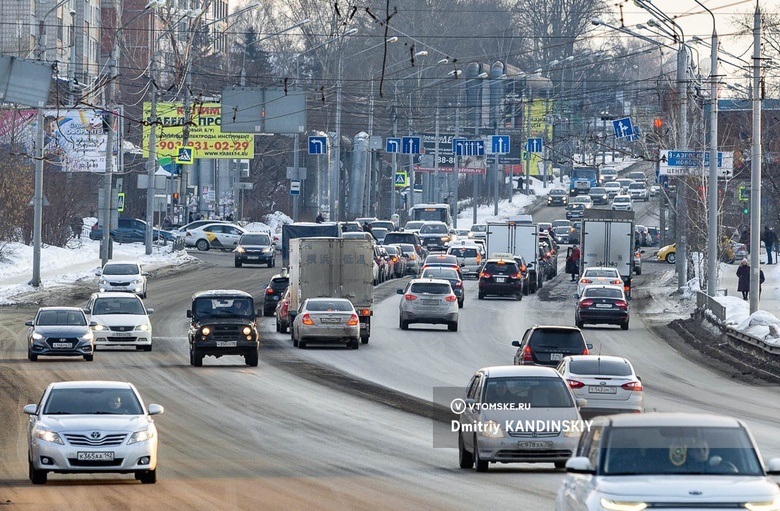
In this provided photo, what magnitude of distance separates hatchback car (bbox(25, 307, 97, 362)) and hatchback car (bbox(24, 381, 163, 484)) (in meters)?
17.3

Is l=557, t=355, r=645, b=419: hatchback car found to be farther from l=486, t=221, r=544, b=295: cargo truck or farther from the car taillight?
l=486, t=221, r=544, b=295: cargo truck

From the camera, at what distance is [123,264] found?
5394cm

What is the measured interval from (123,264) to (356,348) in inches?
653

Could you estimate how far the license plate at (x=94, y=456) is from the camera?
17.4m

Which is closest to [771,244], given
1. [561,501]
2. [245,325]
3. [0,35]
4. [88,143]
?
[88,143]

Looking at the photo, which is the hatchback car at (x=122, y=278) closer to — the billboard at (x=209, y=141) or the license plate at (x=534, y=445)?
the billboard at (x=209, y=141)

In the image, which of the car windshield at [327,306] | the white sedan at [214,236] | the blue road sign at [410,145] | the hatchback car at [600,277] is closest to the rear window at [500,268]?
the hatchback car at [600,277]

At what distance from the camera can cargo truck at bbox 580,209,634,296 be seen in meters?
63.4

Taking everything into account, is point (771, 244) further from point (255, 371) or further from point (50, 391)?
point (50, 391)

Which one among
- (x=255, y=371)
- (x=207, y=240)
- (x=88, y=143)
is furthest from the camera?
(x=207, y=240)

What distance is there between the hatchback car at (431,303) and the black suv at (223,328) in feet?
34.6

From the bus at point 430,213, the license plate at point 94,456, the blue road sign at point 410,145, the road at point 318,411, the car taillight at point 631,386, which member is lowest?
the road at point 318,411

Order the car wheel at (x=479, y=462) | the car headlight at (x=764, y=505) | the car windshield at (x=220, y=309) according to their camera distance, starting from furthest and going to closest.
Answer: the car windshield at (x=220, y=309) < the car wheel at (x=479, y=462) < the car headlight at (x=764, y=505)

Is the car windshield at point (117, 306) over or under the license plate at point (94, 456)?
over
